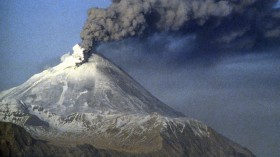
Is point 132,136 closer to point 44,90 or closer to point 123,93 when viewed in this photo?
point 123,93

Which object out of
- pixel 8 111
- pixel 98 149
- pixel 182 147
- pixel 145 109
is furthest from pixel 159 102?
pixel 8 111

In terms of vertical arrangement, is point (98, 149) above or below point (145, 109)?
below

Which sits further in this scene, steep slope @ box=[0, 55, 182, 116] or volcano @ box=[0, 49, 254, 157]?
steep slope @ box=[0, 55, 182, 116]

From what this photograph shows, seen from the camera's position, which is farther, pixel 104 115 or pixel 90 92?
pixel 104 115

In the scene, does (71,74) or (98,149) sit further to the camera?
(71,74)

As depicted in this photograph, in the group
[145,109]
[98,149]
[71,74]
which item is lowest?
[98,149]

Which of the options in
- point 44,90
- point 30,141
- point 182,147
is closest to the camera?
point 30,141

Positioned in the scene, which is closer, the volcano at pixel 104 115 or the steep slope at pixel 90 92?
the volcano at pixel 104 115

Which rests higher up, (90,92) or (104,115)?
(90,92)
